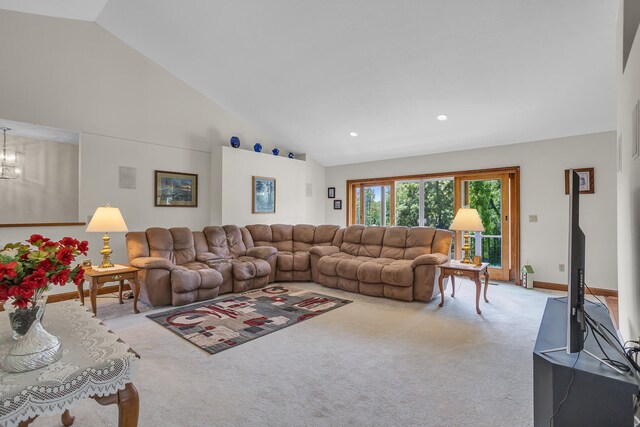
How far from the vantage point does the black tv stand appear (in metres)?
1.25

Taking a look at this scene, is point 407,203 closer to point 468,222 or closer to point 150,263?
point 468,222

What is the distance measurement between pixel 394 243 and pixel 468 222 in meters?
1.28

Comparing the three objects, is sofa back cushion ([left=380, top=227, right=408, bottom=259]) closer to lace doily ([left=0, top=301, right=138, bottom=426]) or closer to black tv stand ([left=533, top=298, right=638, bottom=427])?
black tv stand ([left=533, top=298, right=638, bottom=427])

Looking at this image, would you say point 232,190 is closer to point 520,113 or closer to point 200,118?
point 200,118

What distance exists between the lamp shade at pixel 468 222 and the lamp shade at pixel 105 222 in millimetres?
4110

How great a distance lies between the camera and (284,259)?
17.6 ft

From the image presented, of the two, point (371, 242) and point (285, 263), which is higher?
point (371, 242)

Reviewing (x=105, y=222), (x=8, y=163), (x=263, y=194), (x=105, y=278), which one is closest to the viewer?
(x=105, y=278)

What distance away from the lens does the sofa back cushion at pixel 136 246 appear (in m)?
4.27

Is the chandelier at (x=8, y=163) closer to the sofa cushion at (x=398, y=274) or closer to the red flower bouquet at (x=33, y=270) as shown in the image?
the red flower bouquet at (x=33, y=270)

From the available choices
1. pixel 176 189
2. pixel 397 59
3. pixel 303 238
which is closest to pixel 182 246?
pixel 176 189

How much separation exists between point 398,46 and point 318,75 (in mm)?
1287

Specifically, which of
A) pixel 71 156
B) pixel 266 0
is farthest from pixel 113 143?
pixel 266 0

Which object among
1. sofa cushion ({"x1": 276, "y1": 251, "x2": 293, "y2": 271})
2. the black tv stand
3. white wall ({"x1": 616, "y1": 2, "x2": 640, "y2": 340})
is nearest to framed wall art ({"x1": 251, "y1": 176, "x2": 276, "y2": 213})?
sofa cushion ({"x1": 276, "y1": 251, "x2": 293, "y2": 271})
